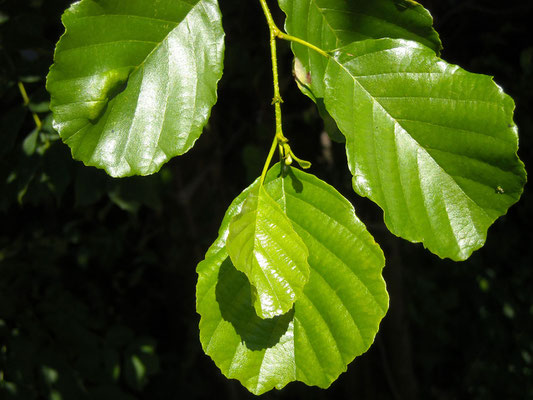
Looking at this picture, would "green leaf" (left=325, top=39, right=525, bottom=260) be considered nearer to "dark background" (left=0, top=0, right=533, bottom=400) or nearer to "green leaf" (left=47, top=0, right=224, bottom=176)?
"green leaf" (left=47, top=0, right=224, bottom=176)

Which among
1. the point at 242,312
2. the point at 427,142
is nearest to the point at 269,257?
the point at 242,312

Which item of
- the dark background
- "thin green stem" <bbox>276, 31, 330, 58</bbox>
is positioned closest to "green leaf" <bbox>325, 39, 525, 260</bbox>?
"thin green stem" <bbox>276, 31, 330, 58</bbox>

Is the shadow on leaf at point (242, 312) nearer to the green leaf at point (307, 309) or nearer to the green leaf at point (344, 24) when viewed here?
the green leaf at point (307, 309)

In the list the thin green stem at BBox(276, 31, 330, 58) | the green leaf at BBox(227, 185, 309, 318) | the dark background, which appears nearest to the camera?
the green leaf at BBox(227, 185, 309, 318)

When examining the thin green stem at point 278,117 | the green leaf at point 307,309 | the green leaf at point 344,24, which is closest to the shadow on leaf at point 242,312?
the green leaf at point 307,309

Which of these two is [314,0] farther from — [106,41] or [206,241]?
[206,241]

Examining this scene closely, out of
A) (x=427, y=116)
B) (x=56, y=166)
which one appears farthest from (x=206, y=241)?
(x=427, y=116)
